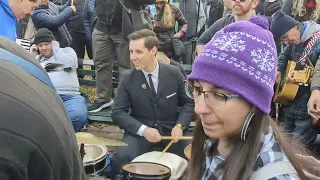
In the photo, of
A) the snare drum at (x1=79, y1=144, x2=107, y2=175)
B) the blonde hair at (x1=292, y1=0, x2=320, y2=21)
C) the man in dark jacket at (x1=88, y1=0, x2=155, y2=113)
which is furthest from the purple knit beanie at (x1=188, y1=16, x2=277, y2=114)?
the man in dark jacket at (x1=88, y1=0, x2=155, y2=113)

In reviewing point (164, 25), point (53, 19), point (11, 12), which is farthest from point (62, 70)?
point (164, 25)

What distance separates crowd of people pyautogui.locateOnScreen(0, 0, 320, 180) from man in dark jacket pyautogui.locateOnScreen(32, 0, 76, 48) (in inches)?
0.6

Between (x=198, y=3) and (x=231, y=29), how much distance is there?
5.58m

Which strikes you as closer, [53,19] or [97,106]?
[97,106]

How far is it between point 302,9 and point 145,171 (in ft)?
8.33

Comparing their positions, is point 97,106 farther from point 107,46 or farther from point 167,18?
point 167,18

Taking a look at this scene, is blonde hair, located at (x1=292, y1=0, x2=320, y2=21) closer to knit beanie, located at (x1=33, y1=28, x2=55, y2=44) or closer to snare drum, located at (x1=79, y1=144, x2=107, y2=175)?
snare drum, located at (x1=79, y1=144, x2=107, y2=175)

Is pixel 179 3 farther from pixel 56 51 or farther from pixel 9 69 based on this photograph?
pixel 9 69

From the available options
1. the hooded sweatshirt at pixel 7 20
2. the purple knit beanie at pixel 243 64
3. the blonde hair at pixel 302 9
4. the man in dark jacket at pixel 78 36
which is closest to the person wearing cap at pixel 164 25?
the man in dark jacket at pixel 78 36

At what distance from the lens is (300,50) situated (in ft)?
13.1

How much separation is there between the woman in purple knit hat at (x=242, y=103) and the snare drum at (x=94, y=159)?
2240mm

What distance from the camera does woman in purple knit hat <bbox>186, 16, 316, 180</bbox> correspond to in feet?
4.72

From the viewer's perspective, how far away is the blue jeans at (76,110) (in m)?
4.79

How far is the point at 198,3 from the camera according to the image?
7.02m
